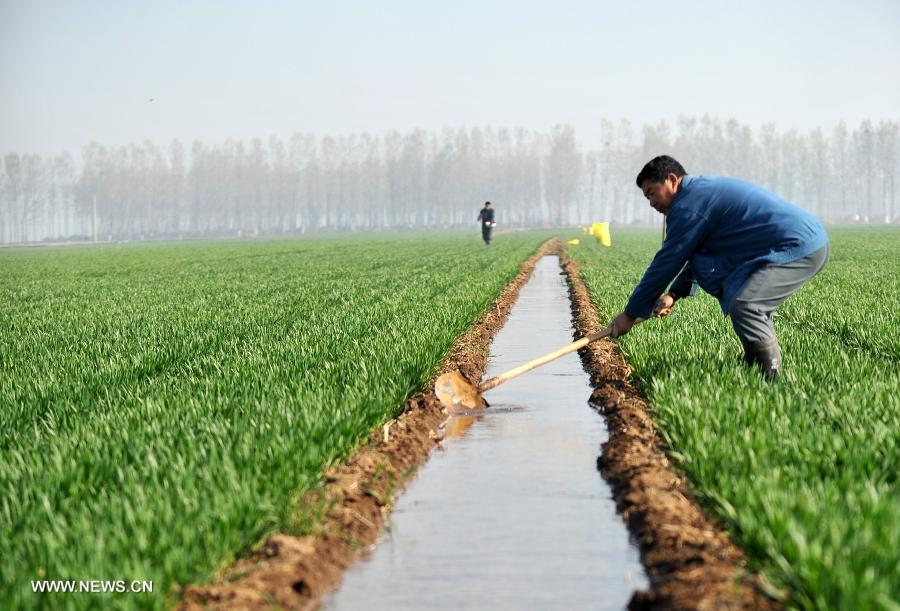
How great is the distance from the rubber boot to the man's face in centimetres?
120

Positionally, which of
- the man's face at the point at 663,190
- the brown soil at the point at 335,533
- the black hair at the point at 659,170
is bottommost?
the brown soil at the point at 335,533

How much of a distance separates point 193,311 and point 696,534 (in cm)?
1192

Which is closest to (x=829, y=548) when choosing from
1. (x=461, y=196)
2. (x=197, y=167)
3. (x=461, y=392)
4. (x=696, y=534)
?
(x=696, y=534)

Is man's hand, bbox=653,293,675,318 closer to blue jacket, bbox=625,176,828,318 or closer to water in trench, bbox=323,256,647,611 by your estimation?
blue jacket, bbox=625,176,828,318

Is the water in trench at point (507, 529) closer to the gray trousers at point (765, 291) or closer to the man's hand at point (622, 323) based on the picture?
the man's hand at point (622, 323)

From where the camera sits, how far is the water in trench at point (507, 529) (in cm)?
382

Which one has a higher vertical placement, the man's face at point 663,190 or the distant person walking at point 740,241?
the man's face at point 663,190

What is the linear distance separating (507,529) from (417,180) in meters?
136

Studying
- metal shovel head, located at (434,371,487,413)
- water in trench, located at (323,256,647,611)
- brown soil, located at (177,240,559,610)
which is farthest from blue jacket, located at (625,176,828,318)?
brown soil, located at (177,240,559,610)

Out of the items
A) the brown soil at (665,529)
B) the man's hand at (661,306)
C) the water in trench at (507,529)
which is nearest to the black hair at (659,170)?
the man's hand at (661,306)

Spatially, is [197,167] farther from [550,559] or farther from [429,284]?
[550,559]

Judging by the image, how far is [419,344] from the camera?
31.2 ft

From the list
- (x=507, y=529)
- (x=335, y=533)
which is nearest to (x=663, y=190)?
(x=507, y=529)

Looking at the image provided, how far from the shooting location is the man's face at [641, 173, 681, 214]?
Answer: 23.3ft
